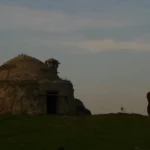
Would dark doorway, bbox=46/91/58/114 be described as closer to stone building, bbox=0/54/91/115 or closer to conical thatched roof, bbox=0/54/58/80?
stone building, bbox=0/54/91/115

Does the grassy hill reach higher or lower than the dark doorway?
lower

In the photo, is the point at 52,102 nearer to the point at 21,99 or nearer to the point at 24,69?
the point at 21,99

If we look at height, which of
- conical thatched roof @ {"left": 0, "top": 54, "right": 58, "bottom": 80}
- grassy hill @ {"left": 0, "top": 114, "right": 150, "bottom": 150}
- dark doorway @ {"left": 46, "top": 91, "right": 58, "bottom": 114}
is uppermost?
conical thatched roof @ {"left": 0, "top": 54, "right": 58, "bottom": 80}

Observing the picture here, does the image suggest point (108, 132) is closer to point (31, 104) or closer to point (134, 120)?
point (134, 120)

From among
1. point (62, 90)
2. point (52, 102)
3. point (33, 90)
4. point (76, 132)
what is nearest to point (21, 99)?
point (33, 90)

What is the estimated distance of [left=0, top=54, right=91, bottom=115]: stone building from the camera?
5253cm

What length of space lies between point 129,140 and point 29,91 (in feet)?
70.8

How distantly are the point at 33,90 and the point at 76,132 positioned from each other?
17.4 metres

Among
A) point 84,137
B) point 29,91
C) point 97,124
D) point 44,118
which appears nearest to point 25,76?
point 29,91

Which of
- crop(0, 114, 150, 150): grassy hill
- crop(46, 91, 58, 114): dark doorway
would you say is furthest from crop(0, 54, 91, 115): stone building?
crop(0, 114, 150, 150): grassy hill

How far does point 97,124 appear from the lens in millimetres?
39312

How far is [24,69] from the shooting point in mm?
56156

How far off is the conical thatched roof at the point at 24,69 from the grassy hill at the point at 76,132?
11.2m

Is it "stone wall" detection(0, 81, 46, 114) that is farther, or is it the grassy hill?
"stone wall" detection(0, 81, 46, 114)
